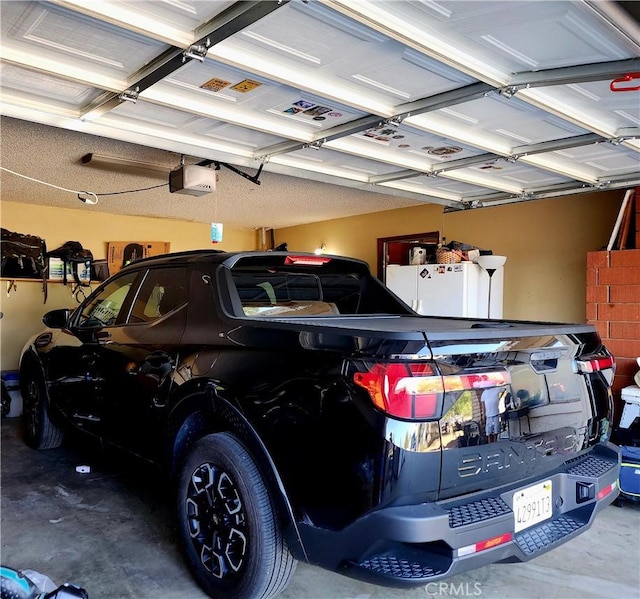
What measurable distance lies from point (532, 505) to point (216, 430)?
4.02 ft

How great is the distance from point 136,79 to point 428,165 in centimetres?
239

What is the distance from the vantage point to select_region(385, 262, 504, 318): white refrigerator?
5.14 metres

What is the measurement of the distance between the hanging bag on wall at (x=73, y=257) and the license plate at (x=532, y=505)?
21.8 feet

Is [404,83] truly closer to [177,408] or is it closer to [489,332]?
[489,332]

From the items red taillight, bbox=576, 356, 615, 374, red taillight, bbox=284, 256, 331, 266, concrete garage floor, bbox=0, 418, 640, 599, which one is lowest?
concrete garage floor, bbox=0, 418, 640, 599

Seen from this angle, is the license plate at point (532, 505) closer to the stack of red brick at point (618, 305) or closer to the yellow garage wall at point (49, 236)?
the stack of red brick at point (618, 305)

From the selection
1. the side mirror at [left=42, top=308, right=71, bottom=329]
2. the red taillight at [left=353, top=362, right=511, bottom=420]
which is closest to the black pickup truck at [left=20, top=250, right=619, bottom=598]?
the red taillight at [left=353, top=362, right=511, bottom=420]

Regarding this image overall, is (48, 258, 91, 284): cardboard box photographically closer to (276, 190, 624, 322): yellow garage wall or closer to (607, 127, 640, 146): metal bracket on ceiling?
(276, 190, 624, 322): yellow garage wall

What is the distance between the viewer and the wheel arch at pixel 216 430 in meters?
1.75

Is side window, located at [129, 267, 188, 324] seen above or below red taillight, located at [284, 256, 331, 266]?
below

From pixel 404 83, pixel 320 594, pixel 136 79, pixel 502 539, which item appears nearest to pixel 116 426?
pixel 320 594

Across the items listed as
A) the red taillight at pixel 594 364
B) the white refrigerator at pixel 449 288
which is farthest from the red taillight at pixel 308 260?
the white refrigerator at pixel 449 288

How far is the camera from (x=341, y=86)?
271 cm

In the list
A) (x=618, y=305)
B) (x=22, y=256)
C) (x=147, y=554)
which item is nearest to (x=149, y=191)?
(x=22, y=256)
